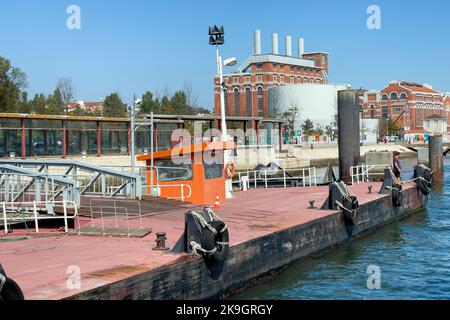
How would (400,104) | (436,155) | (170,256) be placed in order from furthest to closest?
1. (400,104)
2. (436,155)
3. (170,256)

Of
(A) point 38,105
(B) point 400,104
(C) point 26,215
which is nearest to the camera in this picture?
(C) point 26,215

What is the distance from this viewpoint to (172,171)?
765 inches

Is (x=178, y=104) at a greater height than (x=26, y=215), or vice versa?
(x=178, y=104)

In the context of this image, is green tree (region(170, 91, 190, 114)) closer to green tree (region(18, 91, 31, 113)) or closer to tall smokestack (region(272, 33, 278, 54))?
green tree (region(18, 91, 31, 113))

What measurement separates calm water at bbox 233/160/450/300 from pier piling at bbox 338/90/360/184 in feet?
24.6

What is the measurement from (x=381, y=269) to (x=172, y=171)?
24.5 feet

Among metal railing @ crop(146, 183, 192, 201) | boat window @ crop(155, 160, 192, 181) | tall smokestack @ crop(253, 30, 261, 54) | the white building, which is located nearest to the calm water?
metal railing @ crop(146, 183, 192, 201)

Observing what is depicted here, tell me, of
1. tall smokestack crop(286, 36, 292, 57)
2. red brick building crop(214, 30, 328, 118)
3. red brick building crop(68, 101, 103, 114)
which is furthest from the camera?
A: tall smokestack crop(286, 36, 292, 57)

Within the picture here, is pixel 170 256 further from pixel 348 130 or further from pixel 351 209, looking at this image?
pixel 348 130

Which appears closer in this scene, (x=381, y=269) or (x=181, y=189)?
(x=381, y=269)

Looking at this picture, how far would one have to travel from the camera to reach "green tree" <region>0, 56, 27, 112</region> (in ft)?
212

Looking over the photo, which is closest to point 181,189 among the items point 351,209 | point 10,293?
point 351,209

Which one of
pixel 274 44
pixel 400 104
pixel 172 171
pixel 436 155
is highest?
pixel 274 44

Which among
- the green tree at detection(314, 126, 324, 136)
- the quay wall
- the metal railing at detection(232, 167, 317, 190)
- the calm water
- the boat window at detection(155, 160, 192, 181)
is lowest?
the calm water
